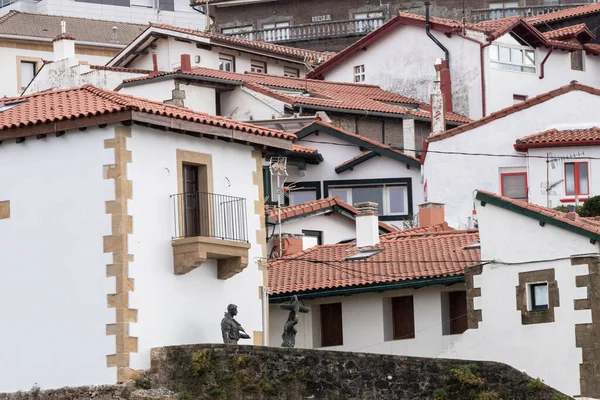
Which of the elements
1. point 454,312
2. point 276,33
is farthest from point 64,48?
point 454,312

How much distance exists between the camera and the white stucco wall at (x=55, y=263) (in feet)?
124

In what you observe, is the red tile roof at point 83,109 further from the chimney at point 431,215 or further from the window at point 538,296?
the chimney at point 431,215

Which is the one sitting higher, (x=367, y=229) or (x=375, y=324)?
(x=367, y=229)

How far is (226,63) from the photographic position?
80.6 metres

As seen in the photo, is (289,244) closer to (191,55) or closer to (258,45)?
(191,55)

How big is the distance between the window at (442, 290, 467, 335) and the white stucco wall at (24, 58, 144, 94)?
1196 inches

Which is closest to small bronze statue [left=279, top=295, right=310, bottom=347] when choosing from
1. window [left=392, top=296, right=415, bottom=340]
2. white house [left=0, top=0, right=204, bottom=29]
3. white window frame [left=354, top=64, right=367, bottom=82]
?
window [left=392, top=296, right=415, bottom=340]

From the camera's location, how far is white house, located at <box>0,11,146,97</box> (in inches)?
3433

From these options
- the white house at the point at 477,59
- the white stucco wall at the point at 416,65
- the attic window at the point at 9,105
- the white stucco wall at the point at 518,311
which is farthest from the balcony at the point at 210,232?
the white stucco wall at the point at 416,65

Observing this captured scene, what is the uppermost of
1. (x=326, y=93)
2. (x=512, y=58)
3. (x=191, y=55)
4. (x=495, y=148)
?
(x=191, y=55)

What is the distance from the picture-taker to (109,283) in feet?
124

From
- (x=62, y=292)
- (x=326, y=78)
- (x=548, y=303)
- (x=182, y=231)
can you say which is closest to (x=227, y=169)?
(x=182, y=231)

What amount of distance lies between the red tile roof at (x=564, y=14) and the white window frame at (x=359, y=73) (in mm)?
8885

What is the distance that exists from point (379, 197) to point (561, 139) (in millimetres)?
7950
